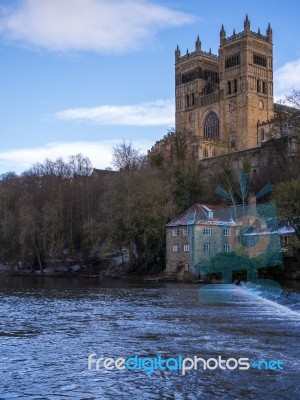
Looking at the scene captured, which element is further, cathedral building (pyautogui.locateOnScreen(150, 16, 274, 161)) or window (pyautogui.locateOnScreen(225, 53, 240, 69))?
window (pyautogui.locateOnScreen(225, 53, 240, 69))

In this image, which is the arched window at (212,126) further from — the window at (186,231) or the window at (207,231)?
the window at (186,231)

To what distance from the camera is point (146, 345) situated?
17781mm

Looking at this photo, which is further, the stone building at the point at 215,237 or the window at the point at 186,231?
the window at the point at 186,231

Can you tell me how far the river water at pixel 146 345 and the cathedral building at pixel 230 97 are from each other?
260 ft

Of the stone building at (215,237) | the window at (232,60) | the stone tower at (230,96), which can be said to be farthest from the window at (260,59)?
the stone building at (215,237)

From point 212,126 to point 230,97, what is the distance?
7860mm

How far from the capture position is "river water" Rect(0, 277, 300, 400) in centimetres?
1273

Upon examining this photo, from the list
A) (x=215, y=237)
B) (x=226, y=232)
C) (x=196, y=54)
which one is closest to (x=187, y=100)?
(x=196, y=54)

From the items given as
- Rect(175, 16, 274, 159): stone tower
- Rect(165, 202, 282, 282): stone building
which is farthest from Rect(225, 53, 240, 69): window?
Rect(165, 202, 282, 282): stone building

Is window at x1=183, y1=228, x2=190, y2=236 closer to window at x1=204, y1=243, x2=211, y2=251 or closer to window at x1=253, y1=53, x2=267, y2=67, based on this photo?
window at x1=204, y1=243, x2=211, y2=251

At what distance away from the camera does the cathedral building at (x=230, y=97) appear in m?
114

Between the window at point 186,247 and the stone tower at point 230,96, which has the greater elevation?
the stone tower at point 230,96

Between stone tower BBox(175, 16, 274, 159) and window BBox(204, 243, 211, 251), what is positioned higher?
stone tower BBox(175, 16, 274, 159)

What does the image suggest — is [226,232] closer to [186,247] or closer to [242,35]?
[186,247]
